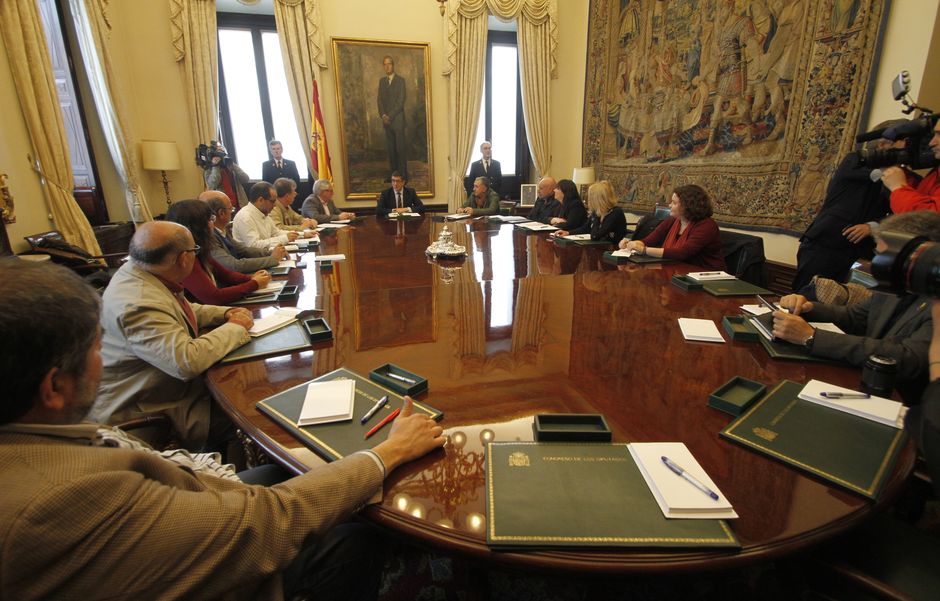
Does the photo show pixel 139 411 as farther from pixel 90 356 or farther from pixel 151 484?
pixel 151 484

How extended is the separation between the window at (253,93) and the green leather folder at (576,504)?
6.85 m

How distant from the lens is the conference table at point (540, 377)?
2.79 ft

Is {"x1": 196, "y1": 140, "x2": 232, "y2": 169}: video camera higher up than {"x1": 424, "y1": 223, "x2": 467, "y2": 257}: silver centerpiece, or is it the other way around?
{"x1": 196, "y1": 140, "x2": 232, "y2": 169}: video camera

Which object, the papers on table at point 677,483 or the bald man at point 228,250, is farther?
the bald man at point 228,250

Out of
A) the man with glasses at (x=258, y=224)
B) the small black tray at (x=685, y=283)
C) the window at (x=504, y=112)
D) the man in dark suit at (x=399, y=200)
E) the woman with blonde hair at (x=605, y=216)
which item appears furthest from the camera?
the window at (x=504, y=112)

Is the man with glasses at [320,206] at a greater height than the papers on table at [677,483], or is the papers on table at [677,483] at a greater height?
the man with glasses at [320,206]

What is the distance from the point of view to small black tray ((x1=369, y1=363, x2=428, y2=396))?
4.33ft

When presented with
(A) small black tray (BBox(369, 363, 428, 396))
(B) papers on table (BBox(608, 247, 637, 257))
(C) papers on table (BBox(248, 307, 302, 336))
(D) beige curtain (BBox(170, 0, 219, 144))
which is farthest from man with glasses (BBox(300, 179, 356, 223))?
(A) small black tray (BBox(369, 363, 428, 396))

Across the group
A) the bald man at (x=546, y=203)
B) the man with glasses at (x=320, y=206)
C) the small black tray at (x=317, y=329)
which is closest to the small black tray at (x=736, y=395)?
the small black tray at (x=317, y=329)

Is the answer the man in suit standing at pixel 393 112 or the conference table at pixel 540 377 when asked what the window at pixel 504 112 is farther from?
the conference table at pixel 540 377

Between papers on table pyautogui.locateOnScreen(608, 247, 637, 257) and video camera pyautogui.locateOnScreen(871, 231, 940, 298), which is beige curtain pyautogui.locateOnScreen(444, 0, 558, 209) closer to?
papers on table pyautogui.locateOnScreen(608, 247, 637, 257)

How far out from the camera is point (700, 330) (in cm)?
175

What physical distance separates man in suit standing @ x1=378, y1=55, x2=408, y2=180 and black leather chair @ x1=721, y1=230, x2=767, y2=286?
530 cm

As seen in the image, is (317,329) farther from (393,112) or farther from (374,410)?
(393,112)
